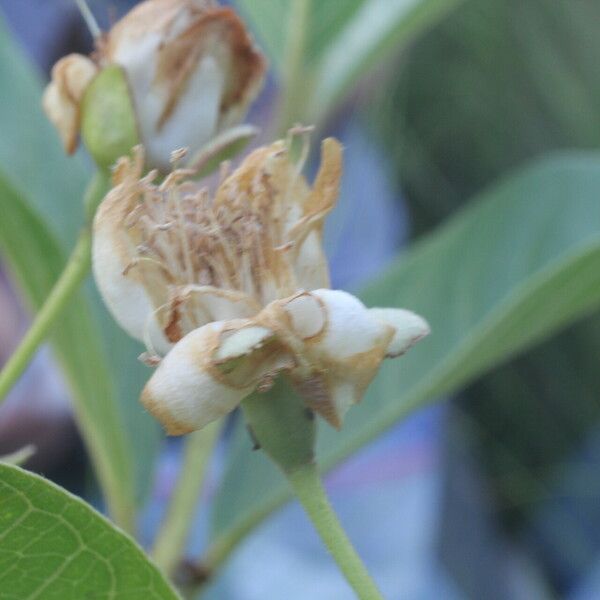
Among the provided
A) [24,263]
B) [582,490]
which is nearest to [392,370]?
[24,263]

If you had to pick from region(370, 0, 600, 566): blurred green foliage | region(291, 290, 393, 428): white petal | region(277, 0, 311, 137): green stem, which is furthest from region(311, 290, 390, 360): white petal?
region(370, 0, 600, 566): blurred green foliage

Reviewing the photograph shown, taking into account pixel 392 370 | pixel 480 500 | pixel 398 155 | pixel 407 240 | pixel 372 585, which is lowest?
pixel 480 500

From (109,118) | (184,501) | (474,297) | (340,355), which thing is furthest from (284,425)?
(474,297)

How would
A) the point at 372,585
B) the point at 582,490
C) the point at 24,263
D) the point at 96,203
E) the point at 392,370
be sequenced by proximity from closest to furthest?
the point at 372,585 → the point at 96,203 → the point at 24,263 → the point at 392,370 → the point at 582,490

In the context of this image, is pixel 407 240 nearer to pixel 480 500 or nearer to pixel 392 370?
pixel 480 500

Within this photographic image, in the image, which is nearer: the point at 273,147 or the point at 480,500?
the point at 273,147

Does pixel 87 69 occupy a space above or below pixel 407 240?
above

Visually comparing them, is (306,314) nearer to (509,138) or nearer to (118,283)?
(118,283)
